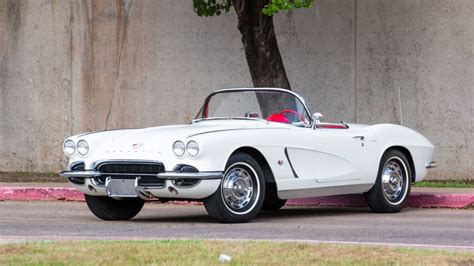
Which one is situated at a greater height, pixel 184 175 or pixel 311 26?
pixel 311 26

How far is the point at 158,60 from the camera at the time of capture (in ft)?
64.0

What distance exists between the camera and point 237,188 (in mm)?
11375

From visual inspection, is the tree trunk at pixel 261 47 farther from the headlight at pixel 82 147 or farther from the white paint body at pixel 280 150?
the headlight at pixel 82 147

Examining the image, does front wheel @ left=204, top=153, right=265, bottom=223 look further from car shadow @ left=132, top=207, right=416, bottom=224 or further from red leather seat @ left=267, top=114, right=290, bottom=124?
red leather seat @ left=267, top=114, right=290, bottom=124

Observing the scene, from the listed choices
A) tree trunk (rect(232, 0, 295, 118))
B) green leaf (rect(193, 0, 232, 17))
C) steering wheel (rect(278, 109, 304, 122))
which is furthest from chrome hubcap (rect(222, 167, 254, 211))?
green leaf (rect(193, 0, 232, 17))

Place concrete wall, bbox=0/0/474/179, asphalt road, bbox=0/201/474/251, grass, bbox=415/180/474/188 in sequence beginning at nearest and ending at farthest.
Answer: asphalt road, bbox=0/201/474/251
grass, bbox=415/180/474/188
concrete wall, bbox=0/0/474/179

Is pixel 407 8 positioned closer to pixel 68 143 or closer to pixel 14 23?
pixel 14 23

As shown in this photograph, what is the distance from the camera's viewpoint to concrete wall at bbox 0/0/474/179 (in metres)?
18.6

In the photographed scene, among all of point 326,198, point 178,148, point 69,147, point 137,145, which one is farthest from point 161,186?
point 326,198

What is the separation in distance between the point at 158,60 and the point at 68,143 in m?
7.73

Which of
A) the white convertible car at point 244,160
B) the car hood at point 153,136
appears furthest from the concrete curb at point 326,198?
the car hood at point 153,136

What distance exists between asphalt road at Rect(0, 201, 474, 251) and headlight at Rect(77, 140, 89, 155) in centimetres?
67

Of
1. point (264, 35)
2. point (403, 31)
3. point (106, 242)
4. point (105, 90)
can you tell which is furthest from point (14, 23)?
point (106, 242)

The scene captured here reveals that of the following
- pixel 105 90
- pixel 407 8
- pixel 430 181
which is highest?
pixel 407 8
